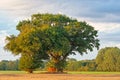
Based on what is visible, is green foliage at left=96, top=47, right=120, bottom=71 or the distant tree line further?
green foliage at left=96, top=47, right=120, bottom=71

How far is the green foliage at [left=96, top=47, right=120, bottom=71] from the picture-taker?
150812mm

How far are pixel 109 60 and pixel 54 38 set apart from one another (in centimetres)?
7233

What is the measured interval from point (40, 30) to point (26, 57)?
242 inches

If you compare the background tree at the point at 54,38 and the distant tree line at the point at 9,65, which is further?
the distant tree line at the point at 9,65

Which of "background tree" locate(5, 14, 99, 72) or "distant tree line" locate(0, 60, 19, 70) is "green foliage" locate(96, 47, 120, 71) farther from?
"background tree" locate(5, 14, 99, 72)

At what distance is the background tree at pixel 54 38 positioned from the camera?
83812 mm

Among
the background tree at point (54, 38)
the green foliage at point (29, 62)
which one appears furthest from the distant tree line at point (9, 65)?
the green foliage at point (29, 62)

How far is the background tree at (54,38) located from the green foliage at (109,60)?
57.3 m

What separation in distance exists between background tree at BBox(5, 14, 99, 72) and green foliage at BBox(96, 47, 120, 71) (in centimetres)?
5731

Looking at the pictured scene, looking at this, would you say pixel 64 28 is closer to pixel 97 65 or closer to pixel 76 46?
pixel 76 46

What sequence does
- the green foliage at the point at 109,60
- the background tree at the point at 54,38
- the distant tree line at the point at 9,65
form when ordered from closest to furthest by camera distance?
the background tree at the point at 54,38 → the distant tree line at the point at 9,65 → the green foliage at the point at 109,60

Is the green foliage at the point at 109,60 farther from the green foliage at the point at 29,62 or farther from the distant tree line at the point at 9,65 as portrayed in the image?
the green foliage at the point at 29,62

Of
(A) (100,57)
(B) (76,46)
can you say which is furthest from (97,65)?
(B) (76,46)

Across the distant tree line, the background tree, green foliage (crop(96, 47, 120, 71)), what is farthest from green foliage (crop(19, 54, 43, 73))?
green foliage (crop(96, 47, 120, 71))
